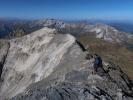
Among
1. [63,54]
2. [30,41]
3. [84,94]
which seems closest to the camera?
[84,94]

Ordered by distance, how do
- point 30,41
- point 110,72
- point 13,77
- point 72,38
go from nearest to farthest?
point 110,72
point 72,38
point 13,77
point 30,41

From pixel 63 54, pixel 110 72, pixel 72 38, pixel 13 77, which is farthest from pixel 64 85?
pixel 13 77

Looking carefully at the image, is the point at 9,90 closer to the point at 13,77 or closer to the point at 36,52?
the point at 13,77

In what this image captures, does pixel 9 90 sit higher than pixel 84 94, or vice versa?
pixel 84 94

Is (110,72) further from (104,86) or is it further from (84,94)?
(84,94)

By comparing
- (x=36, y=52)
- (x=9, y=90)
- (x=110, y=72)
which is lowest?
(x=9, y=90)

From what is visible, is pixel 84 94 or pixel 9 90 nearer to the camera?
pixel 84 94

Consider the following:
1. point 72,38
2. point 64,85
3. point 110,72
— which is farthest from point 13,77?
point 64,85
